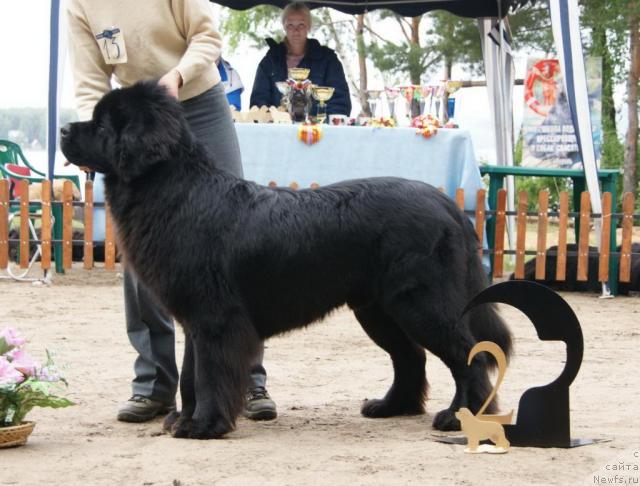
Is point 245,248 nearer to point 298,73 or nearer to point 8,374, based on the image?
point 8,374

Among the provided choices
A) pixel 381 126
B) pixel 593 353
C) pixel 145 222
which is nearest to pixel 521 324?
pixel 593 353

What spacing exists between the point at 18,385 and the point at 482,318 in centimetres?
178

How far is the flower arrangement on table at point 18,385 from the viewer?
355 centimetres

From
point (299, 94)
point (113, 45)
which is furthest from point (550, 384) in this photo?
point (299, 94)

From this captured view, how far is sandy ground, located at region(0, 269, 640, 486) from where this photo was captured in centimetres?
316

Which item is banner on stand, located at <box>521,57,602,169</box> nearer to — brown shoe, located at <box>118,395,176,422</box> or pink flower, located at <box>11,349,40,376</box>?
brown shoe, located at <box>118,395,176,422</box>

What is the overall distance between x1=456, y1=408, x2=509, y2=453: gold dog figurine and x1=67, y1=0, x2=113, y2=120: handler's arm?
78.5 inches

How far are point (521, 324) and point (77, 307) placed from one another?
3234mm

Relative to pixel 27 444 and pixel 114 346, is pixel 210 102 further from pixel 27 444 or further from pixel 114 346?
pixel 114 346

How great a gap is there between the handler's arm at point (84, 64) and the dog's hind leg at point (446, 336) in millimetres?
1512

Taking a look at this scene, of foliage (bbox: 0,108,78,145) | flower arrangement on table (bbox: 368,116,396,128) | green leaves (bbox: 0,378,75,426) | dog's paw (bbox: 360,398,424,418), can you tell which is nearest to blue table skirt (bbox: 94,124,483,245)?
flower arrangement on table (bbox: 368,116,396,128)

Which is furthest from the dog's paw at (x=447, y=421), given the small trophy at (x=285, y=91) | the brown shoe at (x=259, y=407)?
the small trophy at (x=285, y=91)

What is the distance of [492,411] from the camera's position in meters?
3.82

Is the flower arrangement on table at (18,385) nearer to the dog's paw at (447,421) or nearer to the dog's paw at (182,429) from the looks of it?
the dog's paw at (182,429)
